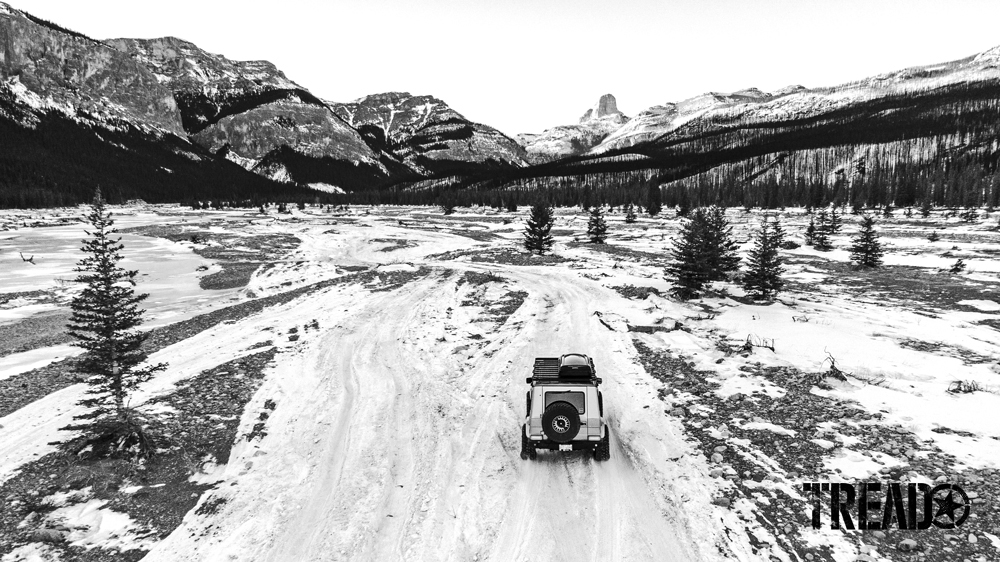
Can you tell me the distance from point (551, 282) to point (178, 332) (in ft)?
74.7

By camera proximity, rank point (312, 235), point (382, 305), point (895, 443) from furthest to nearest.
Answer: point (312, 235), point (382, 305), point (895, 443)

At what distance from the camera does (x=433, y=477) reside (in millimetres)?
9625

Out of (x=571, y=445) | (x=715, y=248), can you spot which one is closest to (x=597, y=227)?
(x=715, y=248)

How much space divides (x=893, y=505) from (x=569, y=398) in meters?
6.03

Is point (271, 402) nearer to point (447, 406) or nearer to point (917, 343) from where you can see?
point (447, 406)

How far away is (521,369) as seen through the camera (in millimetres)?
15992

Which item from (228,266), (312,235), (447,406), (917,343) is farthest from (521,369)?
(312,235)

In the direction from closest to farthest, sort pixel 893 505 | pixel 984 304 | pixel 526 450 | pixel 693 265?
pixel 893 505, pixel 526 450, pixel 984 304, pixel 693 265

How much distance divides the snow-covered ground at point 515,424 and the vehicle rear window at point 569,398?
1.48 m

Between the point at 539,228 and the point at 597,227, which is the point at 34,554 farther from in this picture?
the point at 597,227

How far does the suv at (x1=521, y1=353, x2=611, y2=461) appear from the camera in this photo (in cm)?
942

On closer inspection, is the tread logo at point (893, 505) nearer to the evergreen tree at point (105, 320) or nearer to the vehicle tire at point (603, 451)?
the vehicle tire at point (603, 451)

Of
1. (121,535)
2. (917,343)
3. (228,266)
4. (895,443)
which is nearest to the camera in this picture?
(121,535)

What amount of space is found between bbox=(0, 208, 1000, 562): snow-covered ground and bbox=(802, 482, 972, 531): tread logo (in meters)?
0.53
